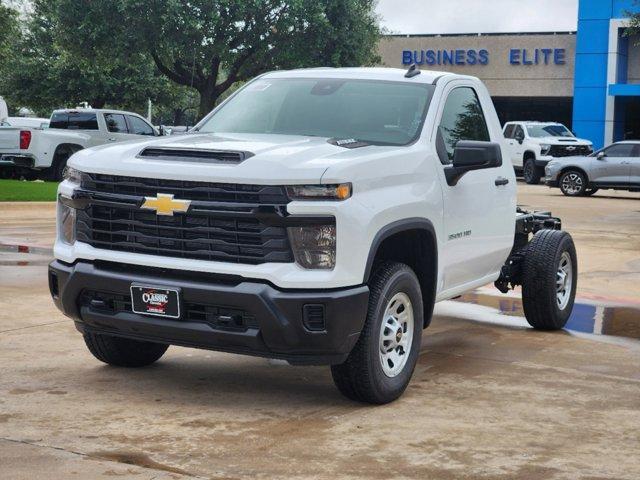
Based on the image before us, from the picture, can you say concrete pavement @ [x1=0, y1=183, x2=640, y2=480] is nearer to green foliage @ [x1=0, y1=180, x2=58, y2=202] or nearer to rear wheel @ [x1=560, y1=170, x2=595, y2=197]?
green foliage @ [x1=0, y1=180, x2=58, y2=202]

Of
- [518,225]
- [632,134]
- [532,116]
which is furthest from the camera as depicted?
[532,116]

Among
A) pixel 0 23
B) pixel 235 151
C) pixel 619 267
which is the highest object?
pixel 0 23

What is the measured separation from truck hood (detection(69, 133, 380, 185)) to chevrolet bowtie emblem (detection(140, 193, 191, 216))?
0.12 metres

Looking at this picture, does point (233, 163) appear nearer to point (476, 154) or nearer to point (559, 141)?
point (476, 154)

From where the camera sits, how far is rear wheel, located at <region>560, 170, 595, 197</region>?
2984 centimetres

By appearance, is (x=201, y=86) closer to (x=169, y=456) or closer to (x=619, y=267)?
(x=619, y=267)

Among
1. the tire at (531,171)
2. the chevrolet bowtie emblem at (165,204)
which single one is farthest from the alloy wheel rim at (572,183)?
the chevrolet bowtie emblem at (165,204)

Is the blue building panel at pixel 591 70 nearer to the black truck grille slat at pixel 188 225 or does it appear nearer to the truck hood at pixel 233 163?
the truck hood at pixel 233 163

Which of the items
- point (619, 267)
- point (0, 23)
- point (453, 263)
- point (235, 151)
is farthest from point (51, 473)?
point (0, 23)

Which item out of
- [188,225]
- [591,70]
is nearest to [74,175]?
[188,225]

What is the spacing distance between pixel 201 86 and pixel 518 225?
36.2 metres

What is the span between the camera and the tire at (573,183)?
29.8 m

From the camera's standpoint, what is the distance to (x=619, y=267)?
44.8 feet

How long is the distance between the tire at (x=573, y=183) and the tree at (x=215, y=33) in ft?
46.3
